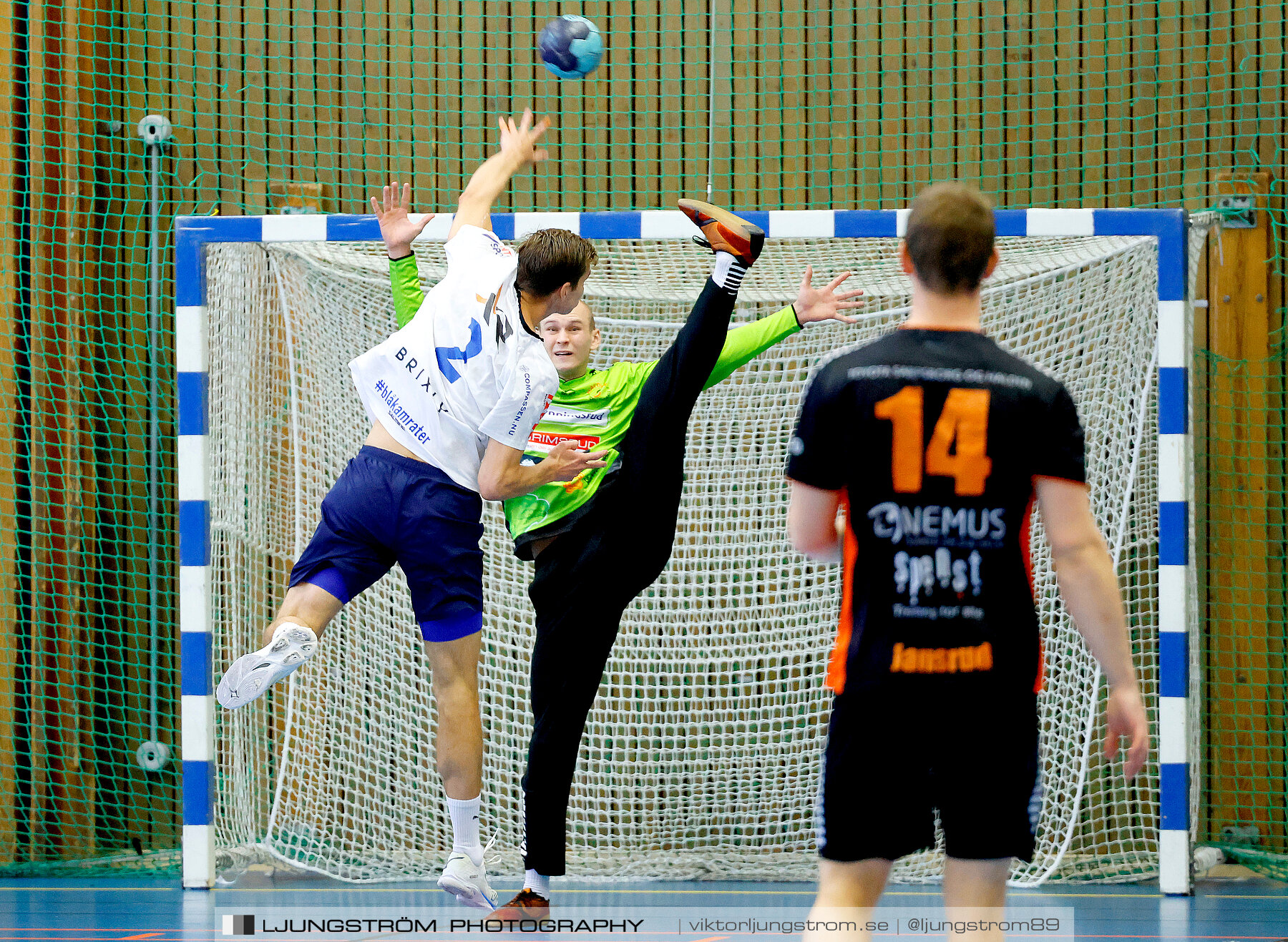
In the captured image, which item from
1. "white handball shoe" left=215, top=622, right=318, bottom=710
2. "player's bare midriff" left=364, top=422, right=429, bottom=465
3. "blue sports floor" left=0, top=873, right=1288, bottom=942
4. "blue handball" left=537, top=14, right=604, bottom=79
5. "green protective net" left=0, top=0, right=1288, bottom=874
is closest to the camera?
"white handball shoe" left=215, top=622, right=318, bottom=710

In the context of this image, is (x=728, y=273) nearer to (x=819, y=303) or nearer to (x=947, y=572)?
(x=819, y=303)

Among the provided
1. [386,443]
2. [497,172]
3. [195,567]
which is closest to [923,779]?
[386,443]

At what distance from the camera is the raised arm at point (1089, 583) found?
2.52 meters

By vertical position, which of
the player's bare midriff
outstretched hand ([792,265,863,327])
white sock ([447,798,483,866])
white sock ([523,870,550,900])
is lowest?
white sock ([523,870,550,900])

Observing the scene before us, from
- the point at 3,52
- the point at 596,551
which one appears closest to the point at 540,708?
the point at 596,551

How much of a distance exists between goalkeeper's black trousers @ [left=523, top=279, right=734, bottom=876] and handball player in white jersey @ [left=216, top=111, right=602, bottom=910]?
226 millimetres

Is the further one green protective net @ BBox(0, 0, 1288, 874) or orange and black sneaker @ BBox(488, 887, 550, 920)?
green protective net @ BBox(0, 0, 1288, 874)

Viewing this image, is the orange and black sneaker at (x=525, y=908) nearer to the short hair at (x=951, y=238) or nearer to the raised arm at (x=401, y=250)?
the raised arm at (x=401, y=250)

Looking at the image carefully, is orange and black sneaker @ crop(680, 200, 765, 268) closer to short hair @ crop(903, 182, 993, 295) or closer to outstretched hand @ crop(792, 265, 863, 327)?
outstretched hand @ crop(792, 265, 863, 327)

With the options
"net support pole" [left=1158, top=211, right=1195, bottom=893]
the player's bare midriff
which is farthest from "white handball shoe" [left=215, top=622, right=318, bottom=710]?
"net support pole" [left=1158, top=211, right=1195, bottom=893]

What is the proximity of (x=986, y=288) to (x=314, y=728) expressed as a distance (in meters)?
3.60

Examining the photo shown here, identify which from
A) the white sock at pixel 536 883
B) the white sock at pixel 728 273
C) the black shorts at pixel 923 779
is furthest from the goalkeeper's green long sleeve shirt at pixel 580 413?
the black shorts at pixel 923 779

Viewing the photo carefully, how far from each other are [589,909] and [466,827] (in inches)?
38.4

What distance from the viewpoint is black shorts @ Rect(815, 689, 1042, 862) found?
249 centimetres
